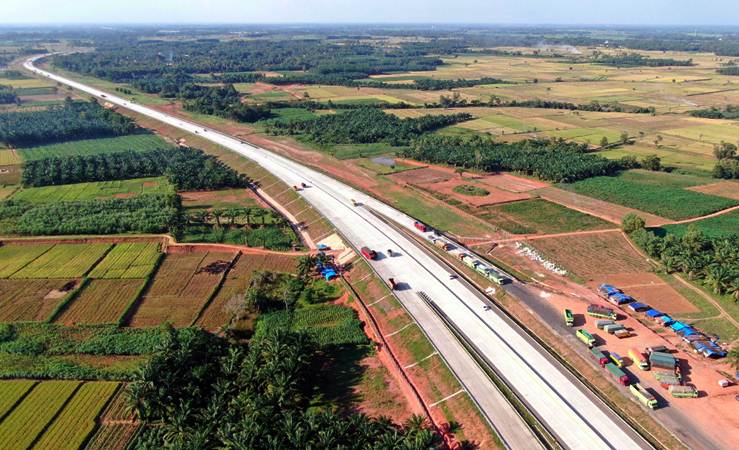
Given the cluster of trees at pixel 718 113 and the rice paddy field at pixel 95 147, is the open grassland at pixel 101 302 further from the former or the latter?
the cluster of trees at pixel 718 113

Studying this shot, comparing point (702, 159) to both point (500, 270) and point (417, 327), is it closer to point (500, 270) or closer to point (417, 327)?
point (500, 270)

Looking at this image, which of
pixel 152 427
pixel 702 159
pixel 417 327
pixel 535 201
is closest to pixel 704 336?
pixel 417 327

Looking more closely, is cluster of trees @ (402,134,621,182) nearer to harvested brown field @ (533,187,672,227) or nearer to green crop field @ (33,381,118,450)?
harvested brown field @ (533,187,672,227)

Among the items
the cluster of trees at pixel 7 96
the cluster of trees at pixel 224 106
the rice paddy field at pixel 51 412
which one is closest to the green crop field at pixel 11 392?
the rice paddy field at pixel 51 412

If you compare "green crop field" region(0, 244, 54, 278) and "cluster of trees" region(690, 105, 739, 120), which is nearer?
"green crop field" region(0, 244, 54, 278)

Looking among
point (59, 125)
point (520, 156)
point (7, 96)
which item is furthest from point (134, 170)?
point (7, 96)

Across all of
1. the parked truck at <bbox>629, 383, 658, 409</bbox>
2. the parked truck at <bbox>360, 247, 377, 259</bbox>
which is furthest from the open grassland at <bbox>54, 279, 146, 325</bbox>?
the parked truck at <bbox>629, 383, 658, 409</bbox>
